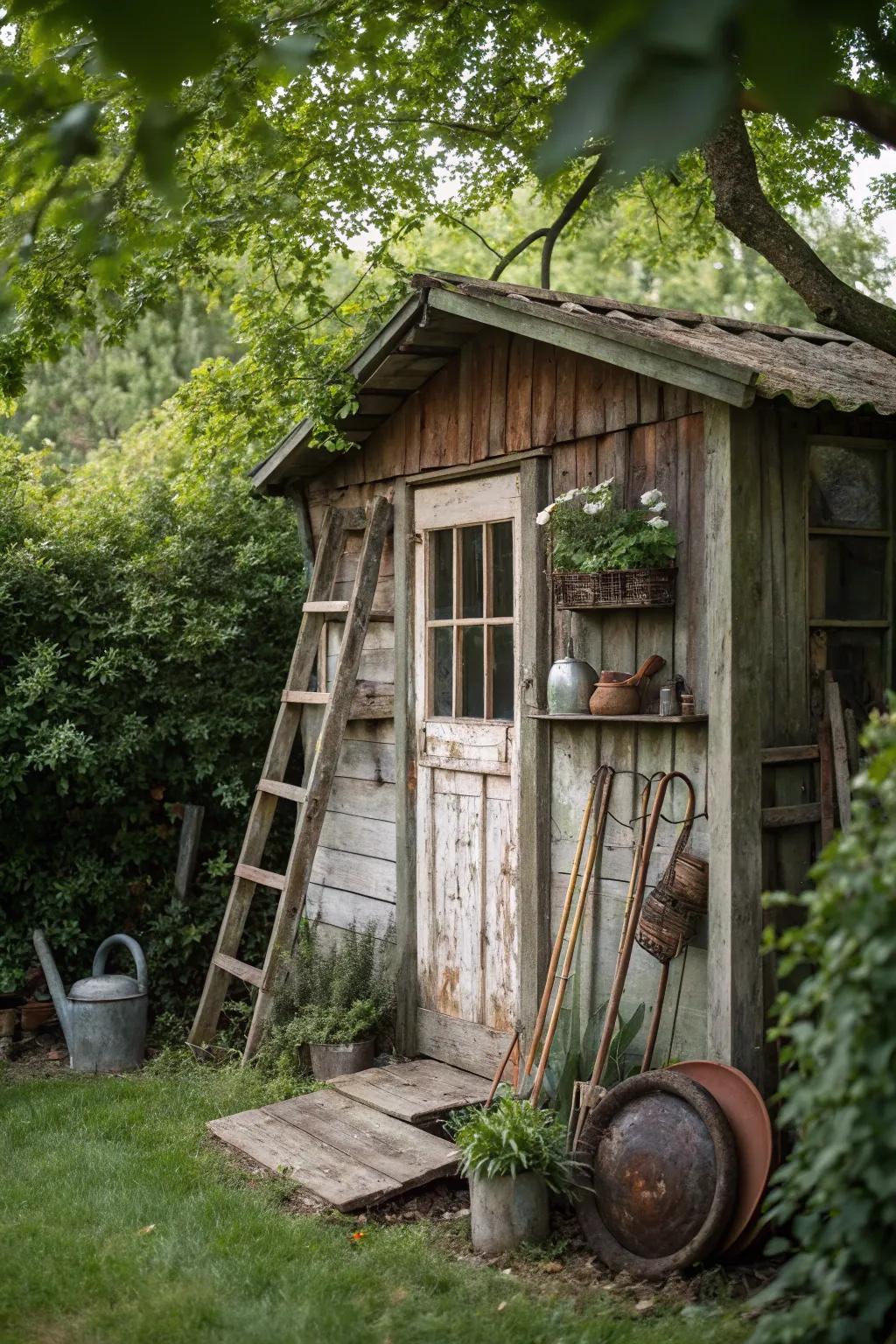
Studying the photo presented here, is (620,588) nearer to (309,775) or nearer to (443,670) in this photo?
(443,670)

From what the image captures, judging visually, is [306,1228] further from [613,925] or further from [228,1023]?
[228,1023]

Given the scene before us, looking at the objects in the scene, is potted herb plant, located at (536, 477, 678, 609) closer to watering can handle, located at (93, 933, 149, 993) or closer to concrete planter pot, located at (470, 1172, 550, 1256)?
concrete planter pot, located at (470, 1172, 550, 1256)

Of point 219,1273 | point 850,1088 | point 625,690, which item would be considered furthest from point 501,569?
point 850,1088

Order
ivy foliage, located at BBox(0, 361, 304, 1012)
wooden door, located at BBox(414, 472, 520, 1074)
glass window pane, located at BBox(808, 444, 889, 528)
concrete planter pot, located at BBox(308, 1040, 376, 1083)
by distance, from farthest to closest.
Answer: ivy foliage, located at BBox(0, 361, 304, 1012) < concrete planter pot, located at BBox(308, 1040, 376, 1083) < wooden door, located at BBox(414, 472, 520, 1074) < glass window pane, located at BBox(808, 444, 889, 528)

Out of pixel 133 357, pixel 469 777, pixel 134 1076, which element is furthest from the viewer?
pixel 133 357

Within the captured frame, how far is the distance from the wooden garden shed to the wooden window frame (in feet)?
0.05

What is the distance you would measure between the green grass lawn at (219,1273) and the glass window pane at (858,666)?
229 centimetres

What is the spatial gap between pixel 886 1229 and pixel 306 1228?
2469 millimetres

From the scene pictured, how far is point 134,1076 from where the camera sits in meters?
6.55

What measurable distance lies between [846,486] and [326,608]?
3.00 meters

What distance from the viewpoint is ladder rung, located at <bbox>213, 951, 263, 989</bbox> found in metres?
6.49

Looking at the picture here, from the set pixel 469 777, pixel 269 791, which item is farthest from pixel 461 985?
pixel 269 791

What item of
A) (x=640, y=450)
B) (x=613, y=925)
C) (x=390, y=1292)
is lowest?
(x=390, y=1292)

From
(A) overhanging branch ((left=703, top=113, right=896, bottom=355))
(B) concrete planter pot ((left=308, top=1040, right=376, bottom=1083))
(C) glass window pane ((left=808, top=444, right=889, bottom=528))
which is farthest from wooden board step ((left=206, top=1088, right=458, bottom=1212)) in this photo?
(A) overhanging branch ((left=703, top=113, right=896, bottom=355))
